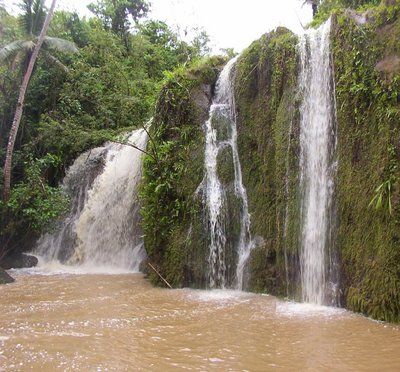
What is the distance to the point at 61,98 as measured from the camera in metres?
17.2

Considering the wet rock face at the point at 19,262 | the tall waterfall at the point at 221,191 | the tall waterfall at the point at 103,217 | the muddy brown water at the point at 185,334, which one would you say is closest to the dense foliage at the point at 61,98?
the wet rock face at the point at 19,262

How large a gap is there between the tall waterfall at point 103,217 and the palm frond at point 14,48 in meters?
4.53

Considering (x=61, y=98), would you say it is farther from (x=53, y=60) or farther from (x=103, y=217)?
(x=103, y=217)

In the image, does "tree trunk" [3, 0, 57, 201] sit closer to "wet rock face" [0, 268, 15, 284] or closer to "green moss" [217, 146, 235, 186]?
"wet rock face" [0, 268, 15, 284]

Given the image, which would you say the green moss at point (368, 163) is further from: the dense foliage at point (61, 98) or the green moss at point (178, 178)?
the dense foliage at point (61, 98)

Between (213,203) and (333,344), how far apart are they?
14.9 feet

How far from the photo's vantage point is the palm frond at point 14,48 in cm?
1457

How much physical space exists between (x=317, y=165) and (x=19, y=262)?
9.56 metres

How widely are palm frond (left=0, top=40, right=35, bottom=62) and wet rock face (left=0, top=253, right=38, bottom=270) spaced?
272 inches

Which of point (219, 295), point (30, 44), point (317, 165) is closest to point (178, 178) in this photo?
point (219, 295)

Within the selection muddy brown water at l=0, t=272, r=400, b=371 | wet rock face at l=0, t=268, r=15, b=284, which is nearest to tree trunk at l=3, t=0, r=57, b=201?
wet rock face at l=0, t=268, r=15, b=284

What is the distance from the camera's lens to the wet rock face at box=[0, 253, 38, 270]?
12.7 metres

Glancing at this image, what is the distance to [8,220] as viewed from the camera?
13688 millimetres

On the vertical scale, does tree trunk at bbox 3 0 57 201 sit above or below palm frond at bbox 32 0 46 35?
below
